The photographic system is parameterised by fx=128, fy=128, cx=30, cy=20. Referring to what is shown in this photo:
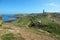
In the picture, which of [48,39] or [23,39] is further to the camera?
[48,39]

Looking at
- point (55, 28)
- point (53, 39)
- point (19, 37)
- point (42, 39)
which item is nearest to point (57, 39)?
point (53, 39)

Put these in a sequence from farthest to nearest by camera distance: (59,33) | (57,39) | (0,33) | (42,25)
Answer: (42,25) → (59,33) → (57,39) → (0,33)

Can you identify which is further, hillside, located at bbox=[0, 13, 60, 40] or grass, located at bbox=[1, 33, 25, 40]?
hillside, located at bbox=[0, 13, 60, 40]

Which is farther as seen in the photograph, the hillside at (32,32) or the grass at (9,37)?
the hillside at (32,32)

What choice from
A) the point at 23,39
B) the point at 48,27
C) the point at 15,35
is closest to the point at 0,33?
the point at 15,35

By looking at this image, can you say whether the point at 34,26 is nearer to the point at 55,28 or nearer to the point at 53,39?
the point at 55,28

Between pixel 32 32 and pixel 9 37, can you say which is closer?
pixel 9 37

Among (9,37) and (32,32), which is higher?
(9,37)

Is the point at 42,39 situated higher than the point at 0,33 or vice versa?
the point at 0,33

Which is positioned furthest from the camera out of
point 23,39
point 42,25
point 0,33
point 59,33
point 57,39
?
point 42,25
